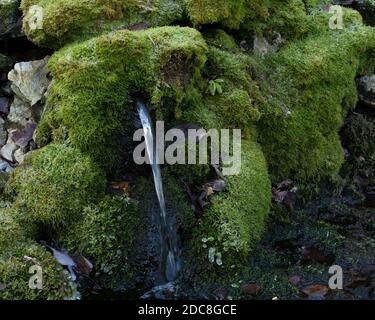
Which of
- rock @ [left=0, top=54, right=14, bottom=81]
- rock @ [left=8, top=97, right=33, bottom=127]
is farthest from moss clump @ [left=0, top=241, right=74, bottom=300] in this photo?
rock @ [left=0, top=54, right=14, bottom=81]

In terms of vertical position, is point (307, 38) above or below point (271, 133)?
above

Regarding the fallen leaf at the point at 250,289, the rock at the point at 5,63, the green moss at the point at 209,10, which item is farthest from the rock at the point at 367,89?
the rock at the point at 5,63

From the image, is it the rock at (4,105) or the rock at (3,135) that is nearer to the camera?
the rock at (3,135)

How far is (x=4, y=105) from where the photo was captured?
7.16 metres

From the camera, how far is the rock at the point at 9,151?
255 inches

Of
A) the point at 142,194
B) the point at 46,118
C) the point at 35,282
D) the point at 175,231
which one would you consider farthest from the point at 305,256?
the point at 46,118

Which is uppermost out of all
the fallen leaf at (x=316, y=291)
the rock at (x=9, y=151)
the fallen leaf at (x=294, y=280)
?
the rock at (x=9, y=151)

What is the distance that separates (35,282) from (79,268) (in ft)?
1.61

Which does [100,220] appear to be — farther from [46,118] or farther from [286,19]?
[286,19]

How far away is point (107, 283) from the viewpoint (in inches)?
199

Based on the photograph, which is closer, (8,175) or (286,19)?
(8,175)

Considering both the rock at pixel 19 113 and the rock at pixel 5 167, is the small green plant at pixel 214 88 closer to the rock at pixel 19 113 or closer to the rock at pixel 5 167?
the rock at pixel 19 113

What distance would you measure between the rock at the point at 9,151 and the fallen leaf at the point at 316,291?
370 centimetres

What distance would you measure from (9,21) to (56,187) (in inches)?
111
